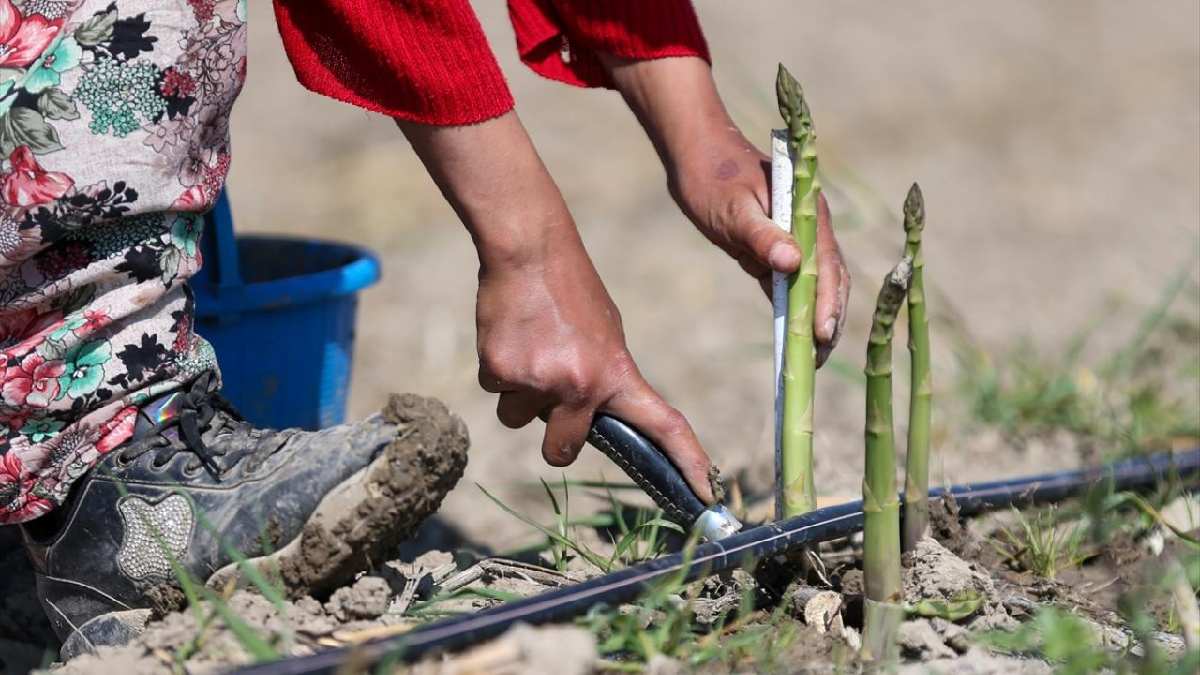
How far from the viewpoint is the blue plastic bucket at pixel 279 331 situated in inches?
68.0

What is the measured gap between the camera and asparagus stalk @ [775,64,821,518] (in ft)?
4.50

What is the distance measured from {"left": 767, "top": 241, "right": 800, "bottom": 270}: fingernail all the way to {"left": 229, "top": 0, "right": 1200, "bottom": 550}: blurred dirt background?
1.41 ft

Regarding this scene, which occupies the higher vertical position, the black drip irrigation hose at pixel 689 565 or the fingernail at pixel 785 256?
the fingernail at pixel 785 256

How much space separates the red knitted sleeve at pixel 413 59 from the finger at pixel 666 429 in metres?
0.32

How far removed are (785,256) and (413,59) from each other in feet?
1.44

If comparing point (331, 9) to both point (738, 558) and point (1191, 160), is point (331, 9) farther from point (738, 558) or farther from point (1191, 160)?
point (1191, 160)

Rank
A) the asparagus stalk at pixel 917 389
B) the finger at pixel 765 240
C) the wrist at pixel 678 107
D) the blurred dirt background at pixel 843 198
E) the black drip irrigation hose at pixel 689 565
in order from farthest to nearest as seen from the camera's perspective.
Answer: the blurred dirt background at pixel 843 198, the wrist at pixel 678 107, the finger at pixel 765 240, the asparagus stalk at pixel 917 389, the black drip irrigation hose at pixel 689 565

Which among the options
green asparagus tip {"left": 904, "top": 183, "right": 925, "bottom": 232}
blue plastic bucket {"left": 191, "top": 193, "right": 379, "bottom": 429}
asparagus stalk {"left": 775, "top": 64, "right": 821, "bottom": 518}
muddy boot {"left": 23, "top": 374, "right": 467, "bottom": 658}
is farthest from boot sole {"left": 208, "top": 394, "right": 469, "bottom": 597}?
blue plastic bucket {"left": 191, "top": 193, "right": 379, "bottom": 429}

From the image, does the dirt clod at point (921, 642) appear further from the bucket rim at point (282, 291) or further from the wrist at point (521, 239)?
the bucket rim at point (282, 291)

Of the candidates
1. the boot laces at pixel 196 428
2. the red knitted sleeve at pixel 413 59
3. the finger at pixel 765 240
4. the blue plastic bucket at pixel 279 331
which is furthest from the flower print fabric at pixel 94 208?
the finger at pixel 765 240

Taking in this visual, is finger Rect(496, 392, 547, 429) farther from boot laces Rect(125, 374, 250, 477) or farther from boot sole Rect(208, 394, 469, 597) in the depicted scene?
boot laces Rect(125, 374, 250, 477)

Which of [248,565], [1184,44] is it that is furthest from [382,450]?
[1184,44]

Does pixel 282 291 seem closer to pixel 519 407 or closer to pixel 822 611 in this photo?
pixel 519 407

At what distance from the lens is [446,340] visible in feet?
9.71
